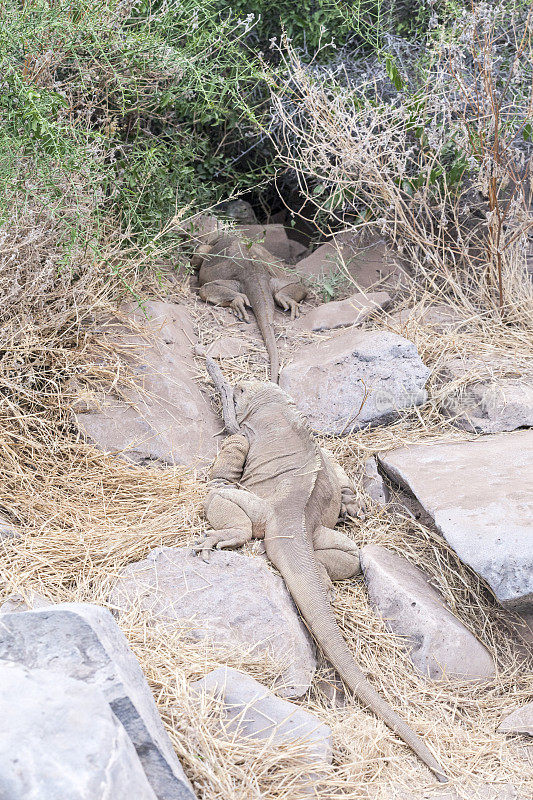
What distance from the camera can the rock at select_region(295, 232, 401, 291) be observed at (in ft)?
20.7

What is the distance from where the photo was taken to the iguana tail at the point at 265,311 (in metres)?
5.45

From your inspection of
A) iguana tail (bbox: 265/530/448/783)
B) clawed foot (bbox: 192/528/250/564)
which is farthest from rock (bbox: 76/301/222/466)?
iguana tail (bbox: 265/530/448/783)

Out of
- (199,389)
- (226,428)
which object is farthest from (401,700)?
(199,389)

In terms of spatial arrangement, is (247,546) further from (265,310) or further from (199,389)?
(265,310)

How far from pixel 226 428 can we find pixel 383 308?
6.05ft

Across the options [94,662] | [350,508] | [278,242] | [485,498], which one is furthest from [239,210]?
[94,662]

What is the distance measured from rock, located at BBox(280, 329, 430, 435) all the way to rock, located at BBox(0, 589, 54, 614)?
2.21 m

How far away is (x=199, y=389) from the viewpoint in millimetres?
5203

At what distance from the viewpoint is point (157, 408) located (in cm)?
480

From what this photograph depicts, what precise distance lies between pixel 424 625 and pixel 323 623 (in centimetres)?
50

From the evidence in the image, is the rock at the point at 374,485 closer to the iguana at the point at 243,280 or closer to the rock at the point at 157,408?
the rock at the point at 157,408

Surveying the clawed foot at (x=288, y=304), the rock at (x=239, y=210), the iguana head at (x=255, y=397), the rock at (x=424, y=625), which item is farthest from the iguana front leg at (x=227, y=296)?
the rock at (x=424, y=625)

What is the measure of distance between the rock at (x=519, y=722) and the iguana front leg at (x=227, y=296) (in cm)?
374

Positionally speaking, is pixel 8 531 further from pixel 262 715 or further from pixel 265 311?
pixel 265 311
